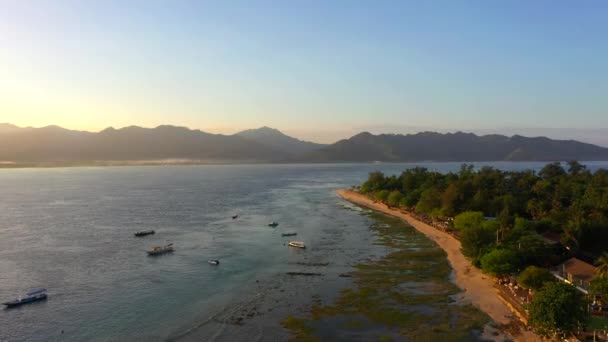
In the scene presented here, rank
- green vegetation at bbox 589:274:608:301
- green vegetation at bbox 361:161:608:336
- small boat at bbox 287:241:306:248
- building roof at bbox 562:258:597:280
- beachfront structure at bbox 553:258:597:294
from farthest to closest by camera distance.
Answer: small boat at bbox 287:241:306:248 → building roof at bbox 562:258:597:280 → beachfront structure at bbox 553:258:597:294 → green vegetation at bbox 589:274:608:301 → green vegetation at bbox 361:161:608:336

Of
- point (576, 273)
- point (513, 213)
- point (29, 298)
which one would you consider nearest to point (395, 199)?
point (513, 213)

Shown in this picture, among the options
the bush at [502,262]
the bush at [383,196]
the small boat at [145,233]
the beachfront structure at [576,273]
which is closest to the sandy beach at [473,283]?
the bush at [502,262]

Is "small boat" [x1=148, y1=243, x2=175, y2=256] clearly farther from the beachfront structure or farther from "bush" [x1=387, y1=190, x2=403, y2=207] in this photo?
"bush" [x1=387, y1=190, x2=403, y2=207]

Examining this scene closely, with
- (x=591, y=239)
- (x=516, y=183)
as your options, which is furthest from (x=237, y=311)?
(x=516, y=183)

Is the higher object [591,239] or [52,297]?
[591,239]

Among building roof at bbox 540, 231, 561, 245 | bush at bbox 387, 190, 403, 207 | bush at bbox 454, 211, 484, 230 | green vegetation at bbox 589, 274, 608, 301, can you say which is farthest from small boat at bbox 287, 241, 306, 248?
bush at bbox 387, 190, 403, 207

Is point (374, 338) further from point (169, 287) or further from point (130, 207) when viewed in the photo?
point (130, 207)

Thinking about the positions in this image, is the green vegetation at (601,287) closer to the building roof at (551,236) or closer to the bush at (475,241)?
the bush at (475,241)
